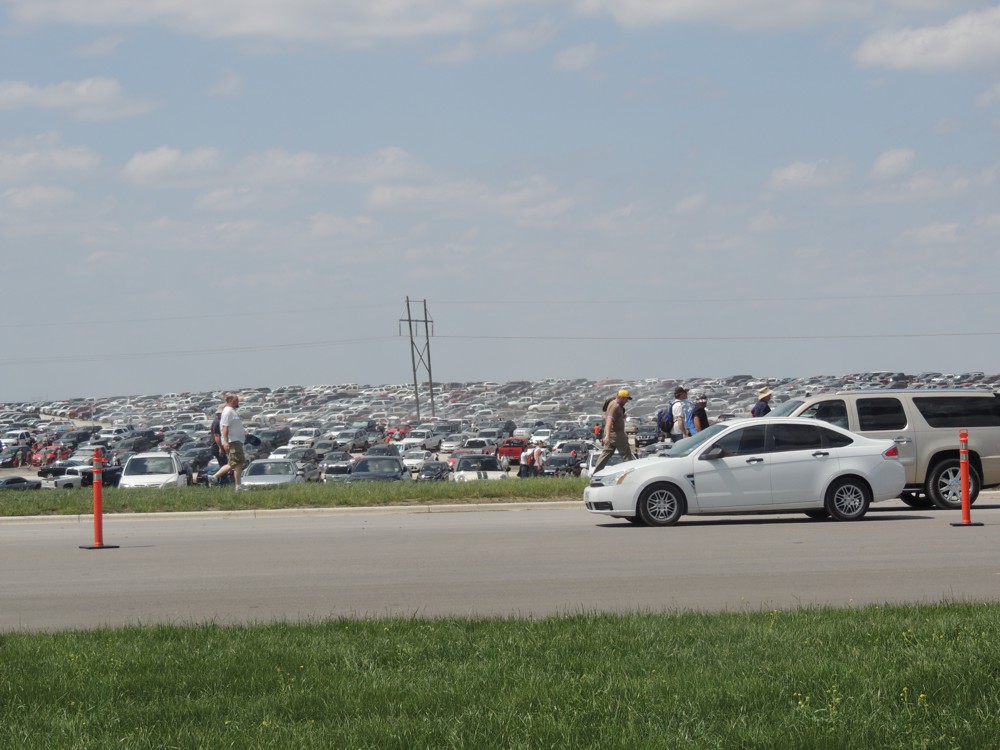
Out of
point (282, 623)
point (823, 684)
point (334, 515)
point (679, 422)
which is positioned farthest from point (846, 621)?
point (679, 422)

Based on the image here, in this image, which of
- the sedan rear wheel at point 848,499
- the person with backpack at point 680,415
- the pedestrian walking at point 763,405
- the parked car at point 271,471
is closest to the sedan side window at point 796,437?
the sedan rear wheel at point 848,499

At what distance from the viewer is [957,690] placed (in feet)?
20.6

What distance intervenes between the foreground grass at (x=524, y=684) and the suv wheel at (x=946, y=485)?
34.1 ft

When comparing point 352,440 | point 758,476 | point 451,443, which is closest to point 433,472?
point 451,443

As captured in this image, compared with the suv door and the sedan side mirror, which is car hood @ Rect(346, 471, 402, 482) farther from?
the sedan side mirror

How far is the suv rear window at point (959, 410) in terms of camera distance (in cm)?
1880

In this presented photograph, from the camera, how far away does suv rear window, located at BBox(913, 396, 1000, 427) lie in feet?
61.7

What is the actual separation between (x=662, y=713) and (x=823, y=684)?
0.97m

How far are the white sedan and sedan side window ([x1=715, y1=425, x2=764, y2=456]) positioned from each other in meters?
0.01

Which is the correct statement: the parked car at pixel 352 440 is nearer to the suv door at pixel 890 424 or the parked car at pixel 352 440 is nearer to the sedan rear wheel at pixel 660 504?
the suv door at pixel 890 424

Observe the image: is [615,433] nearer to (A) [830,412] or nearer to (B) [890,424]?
(A) [830,412]

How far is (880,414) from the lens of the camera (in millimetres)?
18875

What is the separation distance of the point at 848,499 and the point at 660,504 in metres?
2.63

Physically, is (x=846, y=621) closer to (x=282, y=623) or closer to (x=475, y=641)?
(x=475, y=641)
